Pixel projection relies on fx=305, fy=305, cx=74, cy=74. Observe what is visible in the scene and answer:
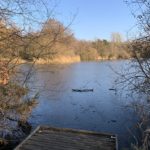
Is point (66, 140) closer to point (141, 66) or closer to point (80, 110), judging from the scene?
point (141, 66)

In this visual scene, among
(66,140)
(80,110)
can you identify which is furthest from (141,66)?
(80,110)

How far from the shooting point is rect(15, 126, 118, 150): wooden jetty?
741cm

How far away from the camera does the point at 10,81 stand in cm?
746

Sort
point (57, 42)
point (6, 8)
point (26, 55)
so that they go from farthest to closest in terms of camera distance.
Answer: point (57, 42), point (26, 55), point (6, 8)

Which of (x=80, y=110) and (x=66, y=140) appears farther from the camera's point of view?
(x=80, y=110)

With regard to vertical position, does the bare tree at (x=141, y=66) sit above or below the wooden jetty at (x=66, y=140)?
above

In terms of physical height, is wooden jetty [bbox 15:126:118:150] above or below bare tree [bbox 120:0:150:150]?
below

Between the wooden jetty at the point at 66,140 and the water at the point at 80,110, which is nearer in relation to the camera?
the wooden jetty at the point at 66,140

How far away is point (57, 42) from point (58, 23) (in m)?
0.69

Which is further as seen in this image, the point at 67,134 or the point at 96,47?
the point at 96,47

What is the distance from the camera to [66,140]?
7.98 m

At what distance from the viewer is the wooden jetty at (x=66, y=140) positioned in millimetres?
7414

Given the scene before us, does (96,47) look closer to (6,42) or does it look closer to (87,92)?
(87,92)

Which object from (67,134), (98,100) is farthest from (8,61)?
(98,100)
